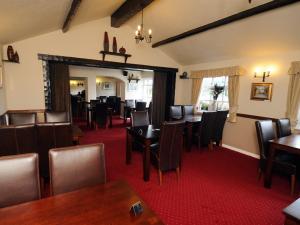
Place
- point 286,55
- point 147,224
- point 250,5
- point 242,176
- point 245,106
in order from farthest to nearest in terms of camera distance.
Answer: point 245,106, point 286,55, point 242,176, point 250,5, point 147,224

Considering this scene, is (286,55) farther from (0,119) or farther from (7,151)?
(0,119)

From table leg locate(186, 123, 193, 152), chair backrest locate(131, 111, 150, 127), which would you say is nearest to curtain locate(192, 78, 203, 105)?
table leg locate(186, 123, 193, 152)

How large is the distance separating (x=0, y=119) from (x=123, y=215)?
335 centimetres

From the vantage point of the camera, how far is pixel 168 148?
264 cm

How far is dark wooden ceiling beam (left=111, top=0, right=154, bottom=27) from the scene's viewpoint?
134 inches

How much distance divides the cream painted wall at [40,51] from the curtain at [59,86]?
35 centimetres

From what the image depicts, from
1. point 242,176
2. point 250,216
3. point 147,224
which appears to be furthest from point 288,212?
point 242,176

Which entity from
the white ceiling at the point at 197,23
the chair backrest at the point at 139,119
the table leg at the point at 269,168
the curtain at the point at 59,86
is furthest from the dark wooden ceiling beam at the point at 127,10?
the table leg at the point at 269,168

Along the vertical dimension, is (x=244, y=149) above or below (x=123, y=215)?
below

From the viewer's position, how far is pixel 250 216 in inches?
82.0

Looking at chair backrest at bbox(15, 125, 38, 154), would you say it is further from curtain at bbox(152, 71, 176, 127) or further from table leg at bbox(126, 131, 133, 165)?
curtain at bbox(152, 71, 176, 127)

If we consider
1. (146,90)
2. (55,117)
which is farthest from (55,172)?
(146,90)

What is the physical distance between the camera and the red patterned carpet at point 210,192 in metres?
2.07

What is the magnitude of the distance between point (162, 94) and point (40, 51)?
381 cm
